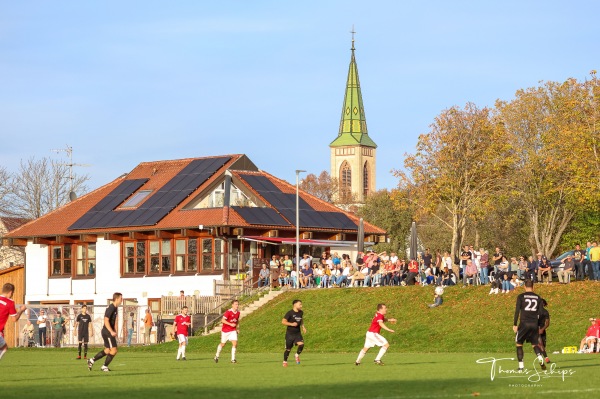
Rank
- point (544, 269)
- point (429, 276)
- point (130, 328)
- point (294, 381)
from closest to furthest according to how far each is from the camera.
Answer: point (294, 381), point (544, 269), point (429, 276), point (130, 328)

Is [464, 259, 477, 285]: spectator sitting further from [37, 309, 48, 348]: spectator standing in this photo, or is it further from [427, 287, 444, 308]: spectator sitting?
[37, 309, 48, 348]: spectator standing

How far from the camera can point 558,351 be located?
3722cm

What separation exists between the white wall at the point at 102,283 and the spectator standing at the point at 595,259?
71.0ft

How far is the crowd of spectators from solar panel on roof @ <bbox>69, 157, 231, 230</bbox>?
7.76 m

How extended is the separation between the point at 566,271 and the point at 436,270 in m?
6.09

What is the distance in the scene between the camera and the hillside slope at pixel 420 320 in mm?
41344

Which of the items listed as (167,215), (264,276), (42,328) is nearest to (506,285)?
(264,276)

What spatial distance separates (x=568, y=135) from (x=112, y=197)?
2657cm

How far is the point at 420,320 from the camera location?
45.3 m

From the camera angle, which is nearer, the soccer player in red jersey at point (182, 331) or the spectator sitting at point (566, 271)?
the soccer player in red jersey at point (182, 331)

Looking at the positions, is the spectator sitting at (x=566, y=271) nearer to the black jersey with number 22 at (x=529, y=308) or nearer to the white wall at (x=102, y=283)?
the white wall at (x=102, y=283)

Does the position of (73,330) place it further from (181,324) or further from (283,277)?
(181,324)

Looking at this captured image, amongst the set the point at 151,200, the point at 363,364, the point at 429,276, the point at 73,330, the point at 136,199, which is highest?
the point at 136,199

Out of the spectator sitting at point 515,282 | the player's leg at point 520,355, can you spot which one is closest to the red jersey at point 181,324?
the player's leg at point 520,355
